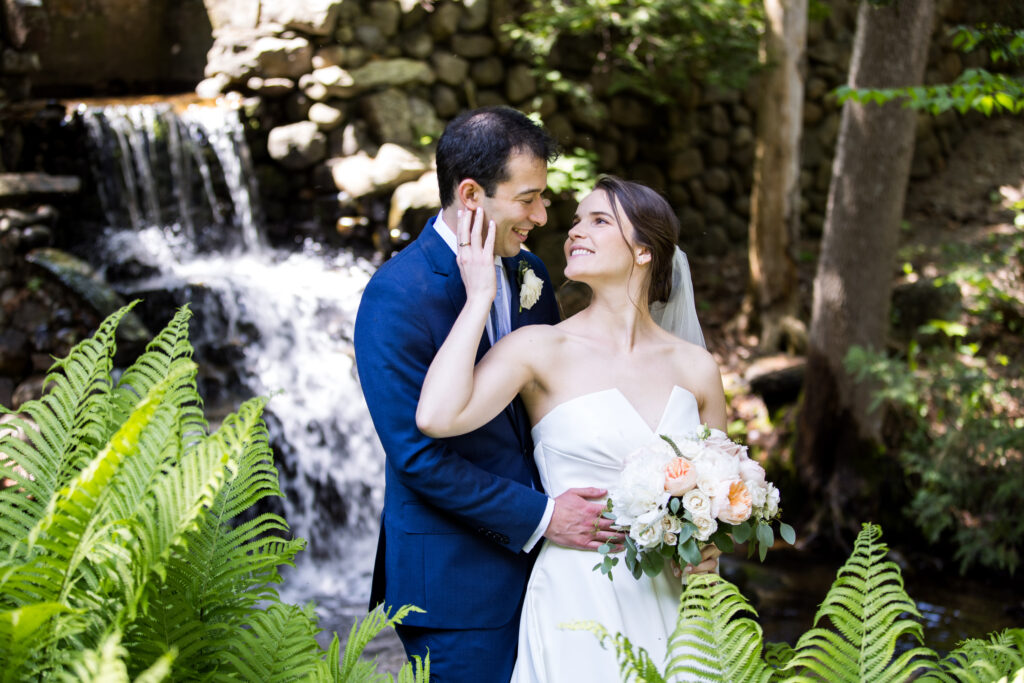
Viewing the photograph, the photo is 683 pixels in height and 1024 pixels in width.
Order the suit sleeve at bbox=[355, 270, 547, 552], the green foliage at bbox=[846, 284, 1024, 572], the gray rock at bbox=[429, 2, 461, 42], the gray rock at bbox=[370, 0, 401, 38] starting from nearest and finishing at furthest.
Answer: the suit sleeve at bbox=[355, 270, 547, 552] → the green foliage at bbox=[846, 284, 1024, 572] → the gray rock at bbox=[370, 0, 401, 38] → the gray rock at bbox=[429, 2, 461, 42]

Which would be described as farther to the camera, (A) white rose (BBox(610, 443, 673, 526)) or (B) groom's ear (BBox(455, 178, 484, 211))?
(B) groom's ear (BBox(455, 178, 484, 211))

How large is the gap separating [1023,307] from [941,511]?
2.53 meters

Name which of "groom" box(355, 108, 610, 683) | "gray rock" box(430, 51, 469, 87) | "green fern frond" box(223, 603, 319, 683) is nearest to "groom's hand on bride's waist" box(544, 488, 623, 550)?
"groom" box(355, 108, 610, 683)

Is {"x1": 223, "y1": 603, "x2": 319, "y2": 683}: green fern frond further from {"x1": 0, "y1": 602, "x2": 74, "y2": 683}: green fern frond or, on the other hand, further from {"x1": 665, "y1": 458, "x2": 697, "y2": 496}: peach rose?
{"x1": 665, "y1": 458, "x2": 697, "y2": 496}: peach rose

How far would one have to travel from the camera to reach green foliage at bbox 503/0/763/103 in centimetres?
835

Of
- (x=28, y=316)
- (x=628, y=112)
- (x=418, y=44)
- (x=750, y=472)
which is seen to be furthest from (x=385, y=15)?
(x=750, y=472)

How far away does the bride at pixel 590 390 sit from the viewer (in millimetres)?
2270

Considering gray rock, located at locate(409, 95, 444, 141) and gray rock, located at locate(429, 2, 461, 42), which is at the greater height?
gray rock, located at locate(429, 2, 461, 42)

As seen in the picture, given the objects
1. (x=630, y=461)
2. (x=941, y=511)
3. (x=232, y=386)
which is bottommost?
(x=941, y=511)

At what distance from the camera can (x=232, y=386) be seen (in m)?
6.67

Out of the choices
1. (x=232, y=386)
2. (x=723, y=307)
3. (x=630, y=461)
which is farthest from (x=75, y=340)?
(x=723, y=307)

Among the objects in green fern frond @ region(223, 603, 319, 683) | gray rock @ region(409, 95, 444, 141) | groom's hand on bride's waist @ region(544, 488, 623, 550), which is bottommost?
gray rock @ region(409, 95, 444, 141)

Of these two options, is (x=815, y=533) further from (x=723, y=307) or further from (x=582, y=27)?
(x=582, y=27)

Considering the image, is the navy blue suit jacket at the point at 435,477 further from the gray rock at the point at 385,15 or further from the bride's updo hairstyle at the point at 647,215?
the gray rock at the point at 385,15
